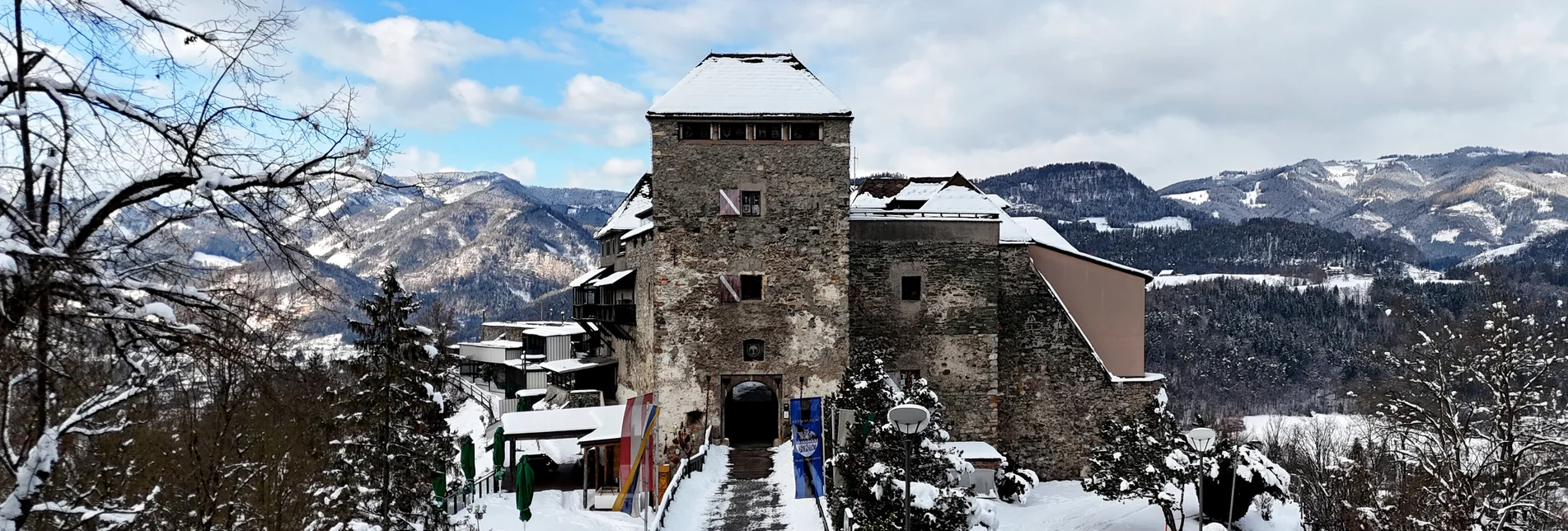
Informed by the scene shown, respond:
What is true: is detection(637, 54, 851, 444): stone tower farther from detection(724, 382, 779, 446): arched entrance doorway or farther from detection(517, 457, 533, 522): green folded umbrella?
detection(517, 457, 533, 522): green folded umbrella

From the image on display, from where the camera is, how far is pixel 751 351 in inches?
1104

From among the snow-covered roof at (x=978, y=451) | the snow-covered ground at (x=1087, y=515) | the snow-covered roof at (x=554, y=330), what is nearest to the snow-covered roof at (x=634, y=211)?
the snow-covered roof at (x=554, y=330)

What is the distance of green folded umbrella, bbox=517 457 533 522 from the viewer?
64.0 feet

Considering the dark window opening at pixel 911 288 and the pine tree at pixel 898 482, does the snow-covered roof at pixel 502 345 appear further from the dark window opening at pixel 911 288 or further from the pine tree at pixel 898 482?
the pine tree at pixel 898 482

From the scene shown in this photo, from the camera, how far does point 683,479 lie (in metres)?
23.2

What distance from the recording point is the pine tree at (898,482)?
1569cm

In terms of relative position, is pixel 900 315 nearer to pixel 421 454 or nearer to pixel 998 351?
pixel 998 351

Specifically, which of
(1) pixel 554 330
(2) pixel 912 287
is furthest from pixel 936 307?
(1) pixel 554 330

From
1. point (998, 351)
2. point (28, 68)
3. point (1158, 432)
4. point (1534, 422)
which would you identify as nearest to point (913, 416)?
point (28, 68)

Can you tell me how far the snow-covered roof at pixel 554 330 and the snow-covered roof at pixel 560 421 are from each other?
2273cm

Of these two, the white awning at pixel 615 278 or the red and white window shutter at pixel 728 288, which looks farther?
the white awning at pixel 615 278

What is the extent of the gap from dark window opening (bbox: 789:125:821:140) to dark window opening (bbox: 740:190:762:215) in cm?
194

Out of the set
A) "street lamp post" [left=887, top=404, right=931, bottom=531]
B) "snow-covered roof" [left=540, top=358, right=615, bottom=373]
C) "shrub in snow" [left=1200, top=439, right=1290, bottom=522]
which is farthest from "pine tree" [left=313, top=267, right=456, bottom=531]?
"shrub in snow" [left=1200, top=439, right=1290, bottom=522]

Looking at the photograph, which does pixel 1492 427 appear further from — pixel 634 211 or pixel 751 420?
pixel 634 211
